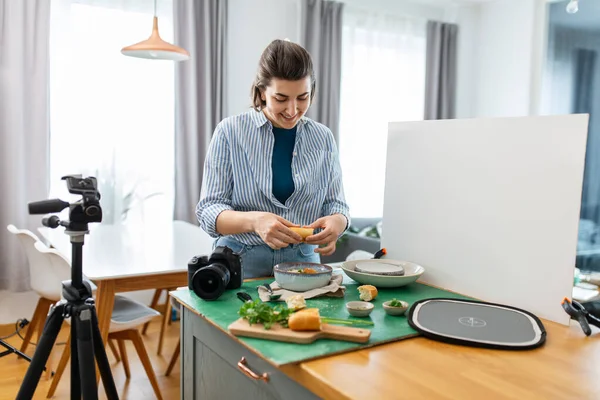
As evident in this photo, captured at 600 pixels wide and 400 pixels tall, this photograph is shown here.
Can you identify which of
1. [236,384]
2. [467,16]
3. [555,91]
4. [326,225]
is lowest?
[236,384]

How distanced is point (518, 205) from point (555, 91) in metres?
4.11

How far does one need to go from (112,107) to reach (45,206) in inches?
101

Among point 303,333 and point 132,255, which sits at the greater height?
point 303,333

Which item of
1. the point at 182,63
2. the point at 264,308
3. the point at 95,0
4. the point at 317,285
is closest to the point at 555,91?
the point at 182,63

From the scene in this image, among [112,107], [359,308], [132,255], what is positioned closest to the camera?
[359,308]

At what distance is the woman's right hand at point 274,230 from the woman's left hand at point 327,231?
0.07 metres

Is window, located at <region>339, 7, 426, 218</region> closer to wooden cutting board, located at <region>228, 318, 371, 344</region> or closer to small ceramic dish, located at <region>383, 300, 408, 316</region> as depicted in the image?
small ceramic dish, located at <region>383, 300, 408, 316</region>

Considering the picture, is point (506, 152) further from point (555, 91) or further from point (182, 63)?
point (555, 91)

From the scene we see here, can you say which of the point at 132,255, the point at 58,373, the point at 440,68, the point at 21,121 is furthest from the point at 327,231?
the point at 440,68

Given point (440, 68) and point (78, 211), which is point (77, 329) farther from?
point (440, 68)

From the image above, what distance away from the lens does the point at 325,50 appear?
4586mm

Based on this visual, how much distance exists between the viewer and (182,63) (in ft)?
13.1

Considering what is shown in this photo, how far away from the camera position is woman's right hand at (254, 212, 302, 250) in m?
1.42

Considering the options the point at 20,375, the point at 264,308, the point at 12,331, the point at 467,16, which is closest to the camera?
the point at 264,308
